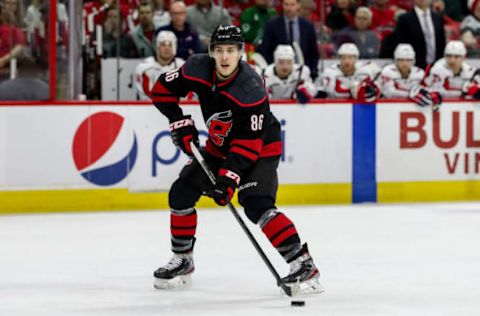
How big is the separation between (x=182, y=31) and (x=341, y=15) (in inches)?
59.0

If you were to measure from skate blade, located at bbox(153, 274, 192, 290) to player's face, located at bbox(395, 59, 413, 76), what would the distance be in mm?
4595

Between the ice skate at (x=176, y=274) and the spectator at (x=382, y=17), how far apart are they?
204 inches

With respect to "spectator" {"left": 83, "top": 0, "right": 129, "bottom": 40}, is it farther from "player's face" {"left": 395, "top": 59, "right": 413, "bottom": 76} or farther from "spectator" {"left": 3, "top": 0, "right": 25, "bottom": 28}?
"player's face" {"left": 395, "top": 59, "right": 413, "bottom": 76}

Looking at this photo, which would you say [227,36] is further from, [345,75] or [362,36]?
[362,36]

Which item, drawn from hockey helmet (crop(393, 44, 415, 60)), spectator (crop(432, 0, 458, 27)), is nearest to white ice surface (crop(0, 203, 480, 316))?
hockey helmet (crop(393, 44, 415, 60))

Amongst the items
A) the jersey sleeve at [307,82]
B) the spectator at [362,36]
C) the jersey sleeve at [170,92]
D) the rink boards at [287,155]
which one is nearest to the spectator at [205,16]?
the jersey sleeve at [307,82]

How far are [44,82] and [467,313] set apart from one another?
4.34m

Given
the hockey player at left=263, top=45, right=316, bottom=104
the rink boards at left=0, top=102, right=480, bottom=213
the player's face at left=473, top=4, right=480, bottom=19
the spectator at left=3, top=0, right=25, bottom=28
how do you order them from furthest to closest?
the player's face at left=473, top=4, right=480, bottom=19, the hockey player at left=263, top=45, right=316, bottom=104, the rink boards at left=0, top=102, right=480, bottom=213, the spectator at left=3, top=0, right=25, bottom=28

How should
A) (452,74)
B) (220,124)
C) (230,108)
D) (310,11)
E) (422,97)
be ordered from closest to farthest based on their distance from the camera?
(230,108)
(220,124)
(422,97)
(452,74)
(310,11)

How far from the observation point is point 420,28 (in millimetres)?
10109

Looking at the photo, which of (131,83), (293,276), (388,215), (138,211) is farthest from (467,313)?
(131,83)

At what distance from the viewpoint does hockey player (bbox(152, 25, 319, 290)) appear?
516 cm

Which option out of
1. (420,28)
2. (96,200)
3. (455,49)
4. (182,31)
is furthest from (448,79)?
(96,200)

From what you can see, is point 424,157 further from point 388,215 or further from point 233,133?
point 233,133
